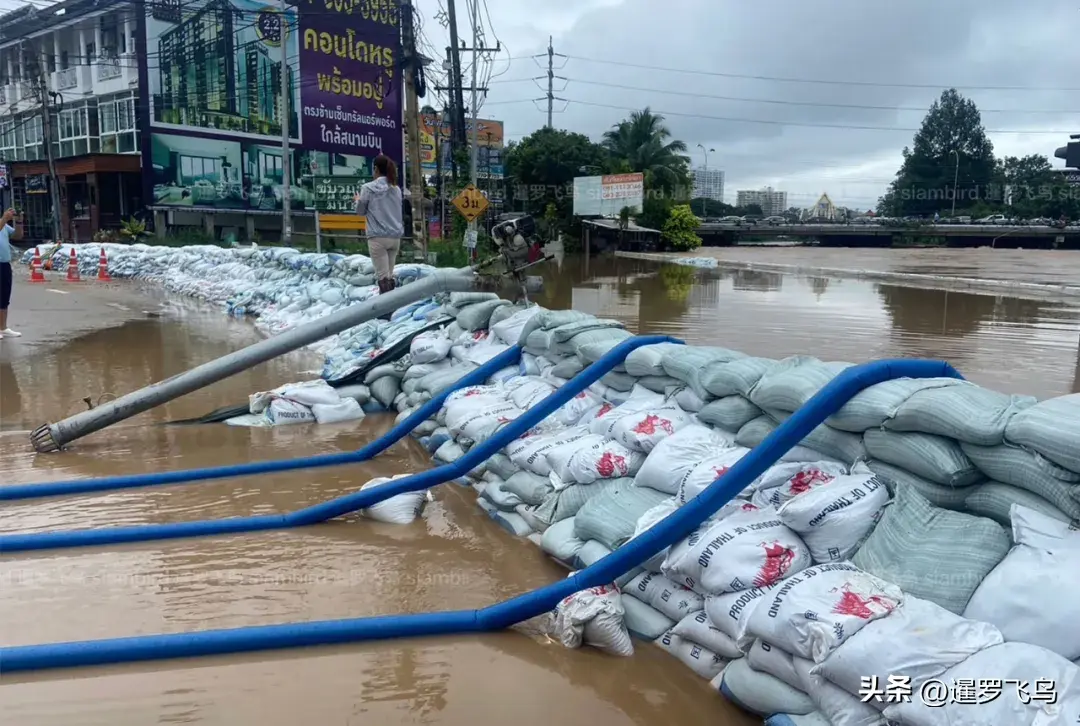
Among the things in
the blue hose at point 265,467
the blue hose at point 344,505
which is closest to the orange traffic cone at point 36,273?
the blue hose at point 265,467

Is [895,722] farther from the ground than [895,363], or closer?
closer

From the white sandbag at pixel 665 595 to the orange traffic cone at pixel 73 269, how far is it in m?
16.4

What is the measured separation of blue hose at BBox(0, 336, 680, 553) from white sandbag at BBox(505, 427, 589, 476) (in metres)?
0.05

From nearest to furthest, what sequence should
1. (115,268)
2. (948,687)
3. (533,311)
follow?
1. (948,687)
2. (533,311)
3. (115,268)

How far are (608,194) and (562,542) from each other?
26.9 m

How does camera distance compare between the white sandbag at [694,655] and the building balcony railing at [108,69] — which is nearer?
the white sandbag at [694,655]

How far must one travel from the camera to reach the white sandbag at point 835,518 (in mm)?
2150

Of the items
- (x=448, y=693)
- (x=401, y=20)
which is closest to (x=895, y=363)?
(x=448, y=693)

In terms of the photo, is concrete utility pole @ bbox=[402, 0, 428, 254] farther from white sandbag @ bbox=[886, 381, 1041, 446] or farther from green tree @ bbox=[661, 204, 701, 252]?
green tree @ bbox=[661, 204, 701, 252]

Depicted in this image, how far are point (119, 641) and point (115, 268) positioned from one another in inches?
659

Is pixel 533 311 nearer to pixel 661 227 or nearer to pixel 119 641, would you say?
pixel 119 641

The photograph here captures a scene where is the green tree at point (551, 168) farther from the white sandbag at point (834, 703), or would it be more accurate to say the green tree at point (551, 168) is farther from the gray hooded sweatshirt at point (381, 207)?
the white sandbag at point (834, 703)

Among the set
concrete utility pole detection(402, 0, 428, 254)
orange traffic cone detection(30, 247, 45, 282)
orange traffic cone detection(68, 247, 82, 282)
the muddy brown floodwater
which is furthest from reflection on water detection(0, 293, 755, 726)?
orange traffic cone detection(68, 247, 82, 282)

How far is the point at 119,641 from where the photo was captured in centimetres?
226
